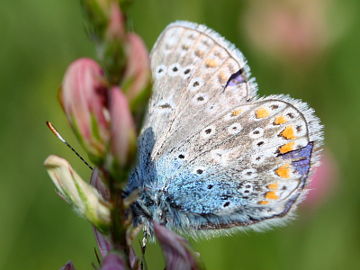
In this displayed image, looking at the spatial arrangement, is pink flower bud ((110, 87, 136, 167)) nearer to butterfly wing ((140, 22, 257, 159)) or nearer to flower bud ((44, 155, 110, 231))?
flower bud ((44, 155, 110, 231))

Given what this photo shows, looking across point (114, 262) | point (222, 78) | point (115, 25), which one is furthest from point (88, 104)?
point (222, 78)

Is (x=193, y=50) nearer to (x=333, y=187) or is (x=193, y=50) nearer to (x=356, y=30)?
(x=333, y=187)

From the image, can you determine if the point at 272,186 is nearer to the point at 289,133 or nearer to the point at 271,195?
the point at 271,195

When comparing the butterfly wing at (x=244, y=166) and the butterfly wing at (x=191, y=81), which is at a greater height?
the butterfly wing at (x=191, y=81)

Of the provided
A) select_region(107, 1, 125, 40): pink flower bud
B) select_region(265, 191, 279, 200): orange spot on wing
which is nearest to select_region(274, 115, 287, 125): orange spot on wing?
select_region(265, 191, 279, 200): orange spot on wing

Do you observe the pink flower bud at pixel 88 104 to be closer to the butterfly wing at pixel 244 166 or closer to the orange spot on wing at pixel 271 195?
the butterfly wing at pixel 244 166


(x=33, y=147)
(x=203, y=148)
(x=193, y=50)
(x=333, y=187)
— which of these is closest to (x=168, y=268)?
(x=203, y=148)

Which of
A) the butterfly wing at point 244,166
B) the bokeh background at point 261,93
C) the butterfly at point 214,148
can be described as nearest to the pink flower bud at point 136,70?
the butterfly at point 214,148
